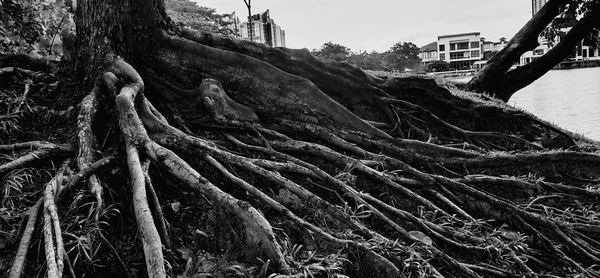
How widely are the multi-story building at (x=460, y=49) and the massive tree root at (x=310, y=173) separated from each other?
77.4m

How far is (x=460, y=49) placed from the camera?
Result: 79.4 metres

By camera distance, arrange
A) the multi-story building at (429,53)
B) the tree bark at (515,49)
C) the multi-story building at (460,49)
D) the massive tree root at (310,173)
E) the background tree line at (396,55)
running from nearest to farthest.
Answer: the massive tree root at (310,173) < the tree bark at (515,49) < the background tree line at (396,55) < the multi-story building at (460,49) < the multi-story building at (429,53)

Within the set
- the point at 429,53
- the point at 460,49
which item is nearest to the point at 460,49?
the point at 460,49

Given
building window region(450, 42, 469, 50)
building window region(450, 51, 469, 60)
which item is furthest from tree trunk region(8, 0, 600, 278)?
building window region(450, 42, 469, 50)

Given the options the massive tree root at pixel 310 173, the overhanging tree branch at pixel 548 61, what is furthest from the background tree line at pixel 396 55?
the massive tree root at pixel 310 173

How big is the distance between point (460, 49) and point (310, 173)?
8235 centimetres

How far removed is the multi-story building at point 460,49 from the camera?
7825 cm

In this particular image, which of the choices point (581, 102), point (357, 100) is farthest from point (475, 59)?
point (357, 100)

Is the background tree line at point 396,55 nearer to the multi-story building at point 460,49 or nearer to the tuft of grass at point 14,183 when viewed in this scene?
the multi-story building at point 460,49

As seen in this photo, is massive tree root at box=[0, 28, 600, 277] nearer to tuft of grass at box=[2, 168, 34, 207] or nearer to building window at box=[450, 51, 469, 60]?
tuft of grass at box=[2, 168, 34, 207]

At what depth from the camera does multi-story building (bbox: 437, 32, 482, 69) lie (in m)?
78.2

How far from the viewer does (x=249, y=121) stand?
4285 millimetres

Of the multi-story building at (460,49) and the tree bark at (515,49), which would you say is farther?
the multi-story building at (460,49)

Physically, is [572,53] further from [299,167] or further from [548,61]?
[299,167]
